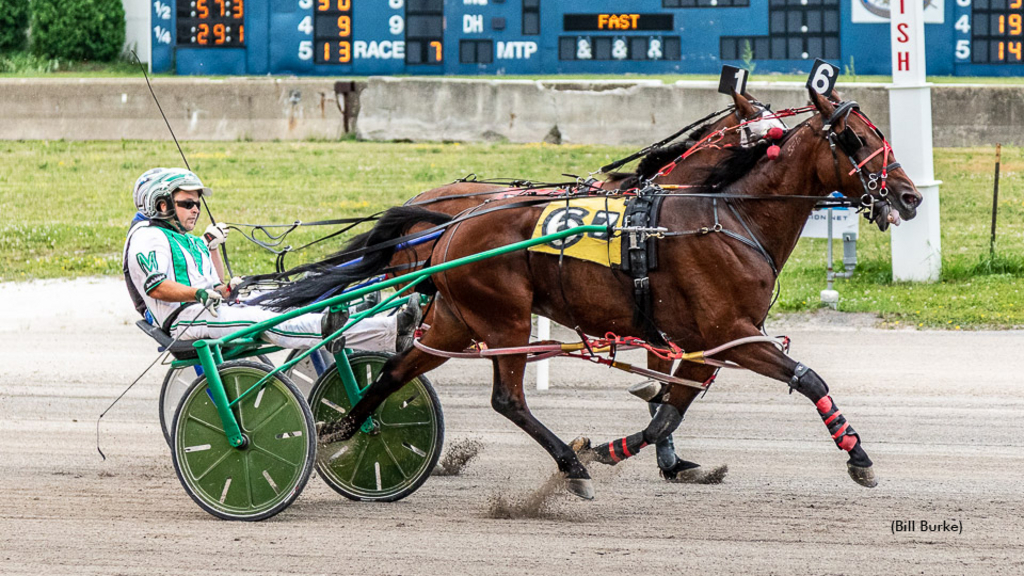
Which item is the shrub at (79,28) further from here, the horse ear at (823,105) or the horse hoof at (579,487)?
the horse ear at (823,105)

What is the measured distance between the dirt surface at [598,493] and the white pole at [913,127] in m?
2.23

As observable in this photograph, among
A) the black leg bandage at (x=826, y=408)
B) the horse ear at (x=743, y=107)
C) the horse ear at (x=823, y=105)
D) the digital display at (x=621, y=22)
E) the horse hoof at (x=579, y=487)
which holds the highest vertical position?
the digital display at (x=621, y=22)

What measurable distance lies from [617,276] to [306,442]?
1.49 metres

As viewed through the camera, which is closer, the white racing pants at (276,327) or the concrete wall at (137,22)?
the white racing pants at (276,327)

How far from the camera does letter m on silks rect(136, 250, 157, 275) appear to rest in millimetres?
5570

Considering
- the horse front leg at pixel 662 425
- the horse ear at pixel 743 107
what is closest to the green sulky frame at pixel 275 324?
the horse front leg at pixel 662 425

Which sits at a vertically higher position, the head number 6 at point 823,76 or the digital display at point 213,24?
the digital display at point 213,24

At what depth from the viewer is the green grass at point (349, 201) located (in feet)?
35.6

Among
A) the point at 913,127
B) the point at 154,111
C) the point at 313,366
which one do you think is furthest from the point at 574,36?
the point at 313,366

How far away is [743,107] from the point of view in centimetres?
664

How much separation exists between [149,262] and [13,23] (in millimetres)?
20375

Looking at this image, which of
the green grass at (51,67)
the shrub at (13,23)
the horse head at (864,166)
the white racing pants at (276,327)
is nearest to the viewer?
the horse head at (864,166)

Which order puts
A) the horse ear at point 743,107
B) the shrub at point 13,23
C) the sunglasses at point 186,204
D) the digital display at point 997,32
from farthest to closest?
the shrub at point 13,23, the digital display at point 997,32, the horse ear at point 743,107, the sunglasses at point 186,204

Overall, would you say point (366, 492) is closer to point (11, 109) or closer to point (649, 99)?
point (649, 99)
